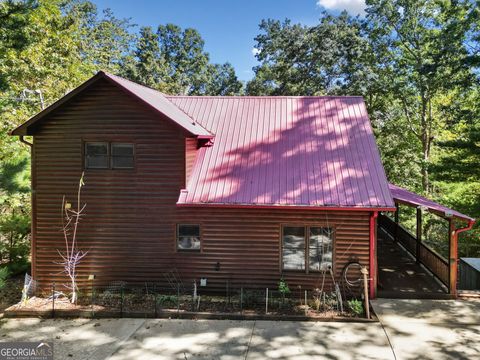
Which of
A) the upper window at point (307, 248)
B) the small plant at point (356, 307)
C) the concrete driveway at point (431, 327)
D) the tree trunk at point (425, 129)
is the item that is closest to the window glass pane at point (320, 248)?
the upper window at point (307, 248)

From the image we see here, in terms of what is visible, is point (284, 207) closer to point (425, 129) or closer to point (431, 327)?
point (431, 327)

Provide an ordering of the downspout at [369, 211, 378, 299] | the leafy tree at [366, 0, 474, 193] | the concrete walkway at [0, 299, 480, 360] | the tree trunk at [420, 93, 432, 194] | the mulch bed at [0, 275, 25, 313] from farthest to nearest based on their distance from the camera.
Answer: the tree trunk at [420, 93, 432, 194], the leafy tree at [366, 0, 474, 193], the mulch bed at [0, 275, 25, 313], the downspout at [369, 211, 378, 299], the concrete walkway at [0, 299, 480, 360]

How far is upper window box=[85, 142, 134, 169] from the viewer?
11102 millimetres

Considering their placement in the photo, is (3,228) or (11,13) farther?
(11,13)

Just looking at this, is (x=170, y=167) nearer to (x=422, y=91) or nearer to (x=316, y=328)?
(x=316, y=328)

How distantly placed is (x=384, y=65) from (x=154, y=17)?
122 feet

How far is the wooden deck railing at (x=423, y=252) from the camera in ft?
36.0

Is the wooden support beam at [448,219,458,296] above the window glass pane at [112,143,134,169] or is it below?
below

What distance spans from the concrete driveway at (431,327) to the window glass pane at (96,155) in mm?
8455

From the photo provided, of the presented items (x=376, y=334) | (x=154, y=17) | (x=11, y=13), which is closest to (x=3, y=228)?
(x=11, y=13)

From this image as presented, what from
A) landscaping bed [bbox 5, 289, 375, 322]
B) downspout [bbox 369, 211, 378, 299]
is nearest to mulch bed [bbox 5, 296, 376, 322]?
landscaping bed [bbox 5, 289, 375, 322]

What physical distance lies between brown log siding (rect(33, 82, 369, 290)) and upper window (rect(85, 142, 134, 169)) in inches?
7.2

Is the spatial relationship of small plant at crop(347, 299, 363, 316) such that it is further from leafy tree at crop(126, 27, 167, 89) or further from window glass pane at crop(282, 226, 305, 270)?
leafy tree at crop(126, 27, 167, 89)

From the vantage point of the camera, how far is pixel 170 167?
35.9ft
